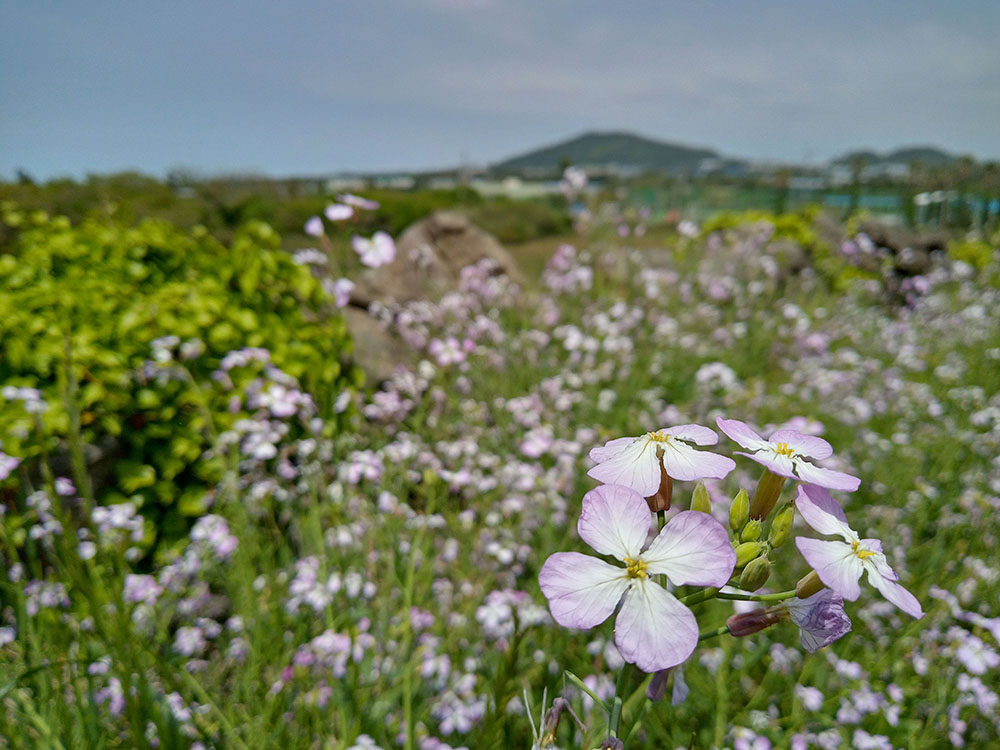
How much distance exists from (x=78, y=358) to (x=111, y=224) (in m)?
1.42

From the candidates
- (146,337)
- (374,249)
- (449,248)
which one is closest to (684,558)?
(374,249)

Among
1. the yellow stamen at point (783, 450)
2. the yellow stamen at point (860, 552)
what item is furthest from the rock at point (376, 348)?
the yellow stamen at point (860, 552)

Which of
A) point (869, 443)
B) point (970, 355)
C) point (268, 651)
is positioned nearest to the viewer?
point (268, 651)

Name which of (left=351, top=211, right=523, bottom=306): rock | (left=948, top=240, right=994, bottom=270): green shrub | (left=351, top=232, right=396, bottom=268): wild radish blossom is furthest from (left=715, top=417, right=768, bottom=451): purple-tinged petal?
(left=948, top=240, right=994, bottom=270): green shrub

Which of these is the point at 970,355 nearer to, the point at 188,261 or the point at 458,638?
the point at 458,638

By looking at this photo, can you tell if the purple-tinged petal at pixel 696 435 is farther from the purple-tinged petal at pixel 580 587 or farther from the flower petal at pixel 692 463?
the purple-tinged petal at pixel 580 587

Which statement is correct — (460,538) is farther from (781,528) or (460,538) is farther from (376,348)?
(781,528)

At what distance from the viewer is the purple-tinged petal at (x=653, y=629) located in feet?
1.92

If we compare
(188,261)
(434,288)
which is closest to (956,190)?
(434,288)

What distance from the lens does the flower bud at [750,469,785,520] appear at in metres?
0.78

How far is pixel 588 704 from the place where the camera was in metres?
1.62

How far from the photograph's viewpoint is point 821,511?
72 centimetres

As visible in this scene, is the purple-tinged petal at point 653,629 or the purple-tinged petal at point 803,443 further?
the purple-tinged petal at point 803,443

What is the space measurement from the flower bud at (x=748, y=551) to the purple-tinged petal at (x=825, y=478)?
0.10 metres
